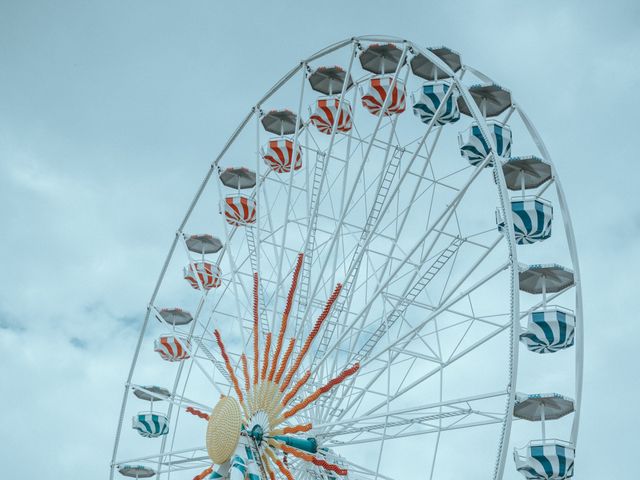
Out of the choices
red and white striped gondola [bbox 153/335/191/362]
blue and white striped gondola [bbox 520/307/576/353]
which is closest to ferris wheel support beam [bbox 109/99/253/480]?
red and white striped gondola [bbox 153/335/191/362]

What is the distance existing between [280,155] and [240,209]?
52.8 inches

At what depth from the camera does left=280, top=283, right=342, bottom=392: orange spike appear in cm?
1688

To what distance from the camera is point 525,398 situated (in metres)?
14.5

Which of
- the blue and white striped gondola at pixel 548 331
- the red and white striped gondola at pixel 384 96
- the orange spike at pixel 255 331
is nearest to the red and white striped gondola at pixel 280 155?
the red and white striped gondola at pixel 384 96

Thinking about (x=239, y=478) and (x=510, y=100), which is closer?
(x=239, y=478)

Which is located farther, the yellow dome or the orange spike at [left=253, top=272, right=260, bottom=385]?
the orange spike at [left=253, top=272, right=260, bottom=385]

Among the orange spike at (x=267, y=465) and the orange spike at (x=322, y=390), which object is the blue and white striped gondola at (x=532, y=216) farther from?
the orange spike at (x=267, y=465)

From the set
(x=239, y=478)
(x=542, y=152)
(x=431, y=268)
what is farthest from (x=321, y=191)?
(x=239, y=478)

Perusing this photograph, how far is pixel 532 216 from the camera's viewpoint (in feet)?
53.4

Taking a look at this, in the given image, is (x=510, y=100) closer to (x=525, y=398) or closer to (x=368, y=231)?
(x=368, y=231)

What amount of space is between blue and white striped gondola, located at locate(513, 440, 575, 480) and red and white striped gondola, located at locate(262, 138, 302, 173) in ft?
25.5

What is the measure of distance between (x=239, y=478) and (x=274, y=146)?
679 cm

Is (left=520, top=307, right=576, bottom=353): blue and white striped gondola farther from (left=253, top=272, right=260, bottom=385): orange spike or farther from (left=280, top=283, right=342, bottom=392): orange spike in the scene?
(left=253, top=272, right=260, bottom=385): orange spike

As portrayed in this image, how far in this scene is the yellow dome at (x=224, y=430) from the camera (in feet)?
55.7
